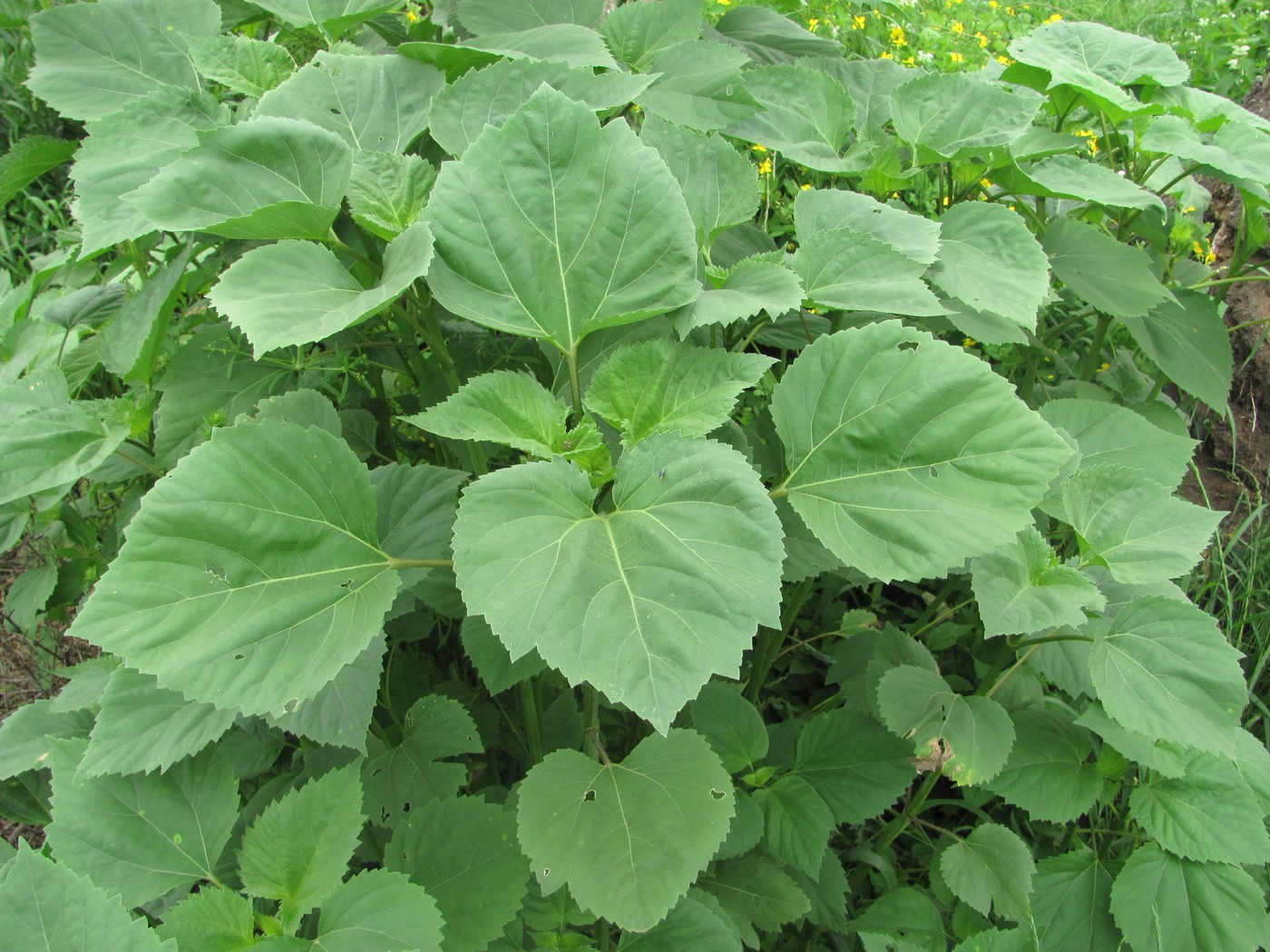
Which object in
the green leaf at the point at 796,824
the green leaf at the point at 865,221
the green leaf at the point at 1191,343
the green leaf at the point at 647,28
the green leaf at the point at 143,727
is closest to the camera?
the green leaf at the point at 143,727

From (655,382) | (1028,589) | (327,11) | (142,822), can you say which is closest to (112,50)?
(327,11)

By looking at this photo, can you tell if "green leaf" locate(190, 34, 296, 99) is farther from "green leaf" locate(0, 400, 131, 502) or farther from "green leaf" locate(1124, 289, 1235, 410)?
"green leaf" locate(1124, 289, 1235, 410)

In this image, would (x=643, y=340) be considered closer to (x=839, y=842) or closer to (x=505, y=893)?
(x=505, y=893)

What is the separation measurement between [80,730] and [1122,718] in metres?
1.74

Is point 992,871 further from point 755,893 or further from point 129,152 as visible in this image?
point 129,152

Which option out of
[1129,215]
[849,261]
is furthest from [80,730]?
[1129,215]

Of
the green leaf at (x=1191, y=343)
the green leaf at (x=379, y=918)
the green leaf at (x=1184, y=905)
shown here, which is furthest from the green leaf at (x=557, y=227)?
the green leaf at (x=1191, y=343)

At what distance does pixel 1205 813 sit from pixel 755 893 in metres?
0.87

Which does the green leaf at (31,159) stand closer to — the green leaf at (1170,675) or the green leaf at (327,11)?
the green leaf at (327,11)

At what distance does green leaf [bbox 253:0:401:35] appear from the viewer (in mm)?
1658

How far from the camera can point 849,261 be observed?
140 centimetres

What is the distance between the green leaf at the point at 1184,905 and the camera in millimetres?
1615

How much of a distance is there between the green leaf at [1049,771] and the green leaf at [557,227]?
3.84 ft

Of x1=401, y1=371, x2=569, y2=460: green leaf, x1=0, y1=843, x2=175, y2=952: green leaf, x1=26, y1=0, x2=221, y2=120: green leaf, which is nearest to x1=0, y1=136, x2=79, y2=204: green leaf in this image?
x1=26, y1=0, x2=221, y2=120: green leaf
